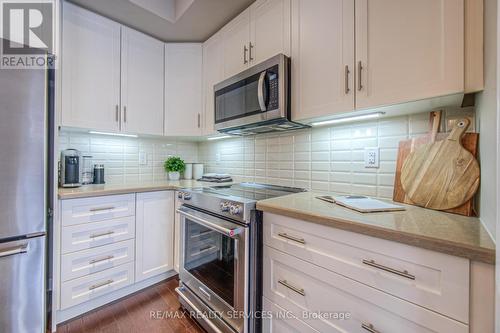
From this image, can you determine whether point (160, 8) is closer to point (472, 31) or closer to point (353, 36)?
point (353, 36)

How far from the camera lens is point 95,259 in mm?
1547

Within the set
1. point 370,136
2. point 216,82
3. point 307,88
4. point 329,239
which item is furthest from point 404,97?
point 216,82

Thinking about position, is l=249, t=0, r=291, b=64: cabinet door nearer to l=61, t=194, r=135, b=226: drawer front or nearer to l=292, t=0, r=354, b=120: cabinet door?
l=292, t=0, r=354, b=120: cabinet door

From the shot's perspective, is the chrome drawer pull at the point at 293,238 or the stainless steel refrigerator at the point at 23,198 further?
the stainless steel refrigerator at the point at 23,198

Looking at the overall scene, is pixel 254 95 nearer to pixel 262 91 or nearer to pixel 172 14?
pixel 262 91

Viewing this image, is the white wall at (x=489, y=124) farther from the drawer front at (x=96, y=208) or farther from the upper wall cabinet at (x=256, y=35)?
the drawer front at (x=96, y=208)

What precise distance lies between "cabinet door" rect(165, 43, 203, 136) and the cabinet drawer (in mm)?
1265

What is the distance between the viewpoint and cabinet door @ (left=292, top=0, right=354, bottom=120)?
110cm

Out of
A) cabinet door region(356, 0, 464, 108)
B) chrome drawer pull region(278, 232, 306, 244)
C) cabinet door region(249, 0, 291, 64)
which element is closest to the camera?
cabinet door region(356, 0, 464, 108)

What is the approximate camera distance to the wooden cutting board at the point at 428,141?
886 millimetres

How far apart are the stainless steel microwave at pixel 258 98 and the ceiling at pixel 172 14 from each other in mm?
560

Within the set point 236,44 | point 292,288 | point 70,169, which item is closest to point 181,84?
point 236,44

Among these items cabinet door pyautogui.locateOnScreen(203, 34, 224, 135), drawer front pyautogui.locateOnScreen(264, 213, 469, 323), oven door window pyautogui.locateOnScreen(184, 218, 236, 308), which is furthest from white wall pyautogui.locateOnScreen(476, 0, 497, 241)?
cabinet door pyautogui.locateOnScreen(203, 34, 224, 135)

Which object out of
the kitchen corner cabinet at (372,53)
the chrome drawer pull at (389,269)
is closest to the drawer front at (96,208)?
the kitchen corner cabinet at (372,53)
